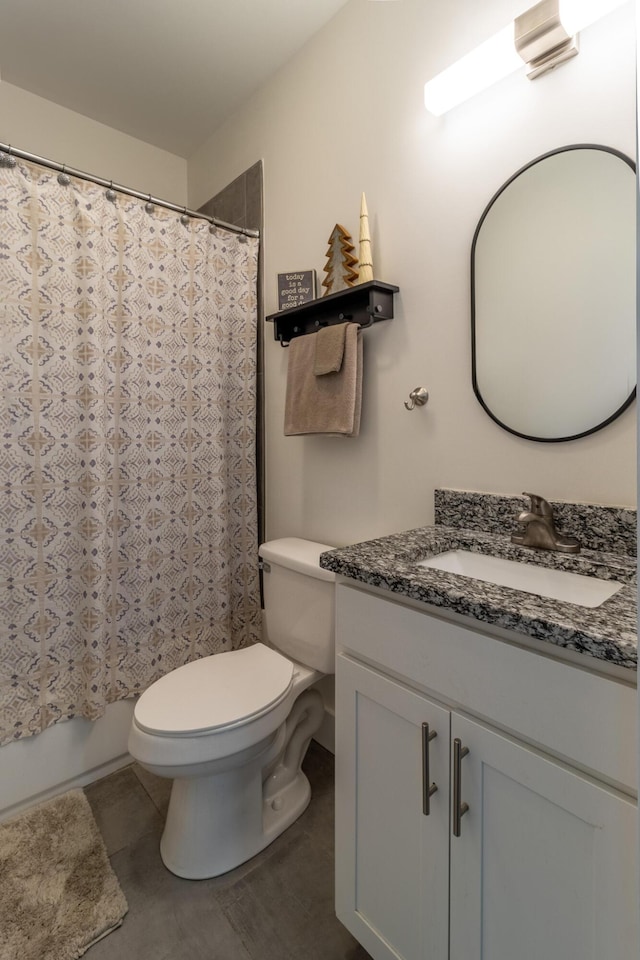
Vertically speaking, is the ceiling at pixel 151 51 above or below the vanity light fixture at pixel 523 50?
above

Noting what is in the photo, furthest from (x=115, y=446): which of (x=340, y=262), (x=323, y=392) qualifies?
(x=340, y=262)

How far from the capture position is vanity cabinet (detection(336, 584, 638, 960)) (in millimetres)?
600

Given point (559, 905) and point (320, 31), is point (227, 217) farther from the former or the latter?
point (559, 905)

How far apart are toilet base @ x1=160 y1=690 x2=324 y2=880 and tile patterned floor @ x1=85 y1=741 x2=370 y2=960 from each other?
0.03m

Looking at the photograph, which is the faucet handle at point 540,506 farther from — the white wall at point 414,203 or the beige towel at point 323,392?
the beige towel at point 323,392

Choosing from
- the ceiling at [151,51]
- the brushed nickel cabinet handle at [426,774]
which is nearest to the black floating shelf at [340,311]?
the ceiling at [151,51]

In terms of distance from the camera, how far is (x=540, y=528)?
1.04m

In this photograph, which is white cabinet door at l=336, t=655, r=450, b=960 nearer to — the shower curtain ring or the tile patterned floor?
the tile patterned floor

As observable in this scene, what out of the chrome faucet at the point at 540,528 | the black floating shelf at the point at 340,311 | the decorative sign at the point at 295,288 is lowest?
the chrome faucet at the point at 540,528

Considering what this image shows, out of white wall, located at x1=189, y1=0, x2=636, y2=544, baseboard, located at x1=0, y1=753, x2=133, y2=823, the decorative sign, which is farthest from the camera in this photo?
the decorative sign

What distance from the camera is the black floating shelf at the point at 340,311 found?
1.34m

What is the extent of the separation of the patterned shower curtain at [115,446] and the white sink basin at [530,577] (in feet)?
3.39

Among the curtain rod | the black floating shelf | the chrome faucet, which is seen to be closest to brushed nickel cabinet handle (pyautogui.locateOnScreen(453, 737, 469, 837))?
the chrome faucet

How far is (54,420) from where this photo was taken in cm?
145
